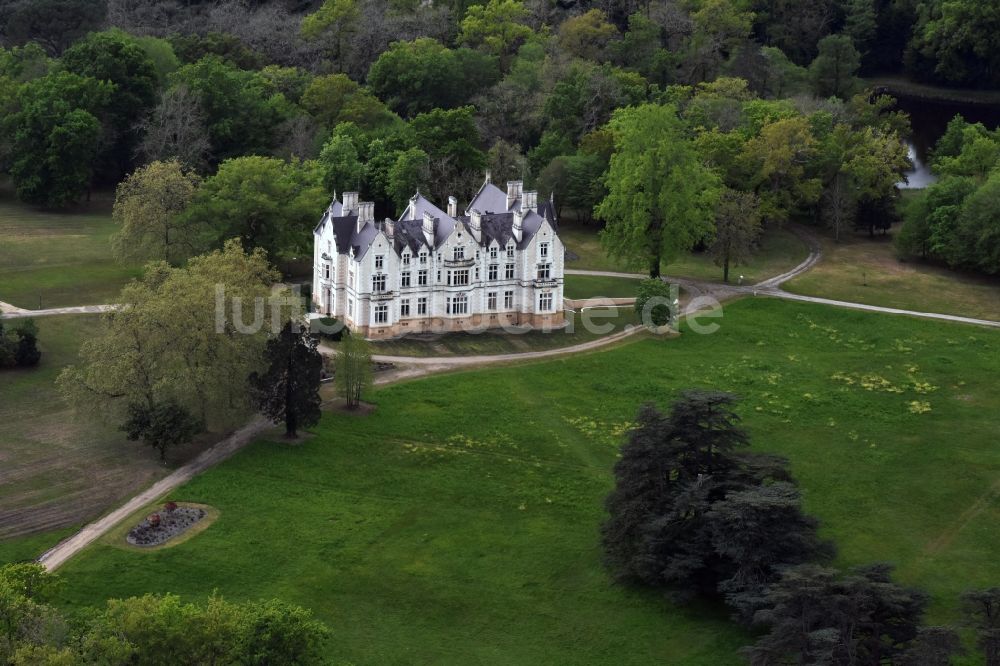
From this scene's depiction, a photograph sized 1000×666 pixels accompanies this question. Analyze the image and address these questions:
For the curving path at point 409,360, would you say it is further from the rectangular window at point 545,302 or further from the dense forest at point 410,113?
the dense forest at point 410,113

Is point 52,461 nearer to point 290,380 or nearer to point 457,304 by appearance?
point 290,380

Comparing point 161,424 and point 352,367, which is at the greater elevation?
point 352,367

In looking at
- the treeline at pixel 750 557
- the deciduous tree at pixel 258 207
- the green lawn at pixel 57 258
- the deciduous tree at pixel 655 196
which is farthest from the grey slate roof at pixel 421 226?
the treeline at pixel 750 557

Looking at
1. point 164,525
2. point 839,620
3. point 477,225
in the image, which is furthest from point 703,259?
point 839,620

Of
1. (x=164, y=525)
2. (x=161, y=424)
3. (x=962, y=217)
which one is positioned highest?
(x=962, y=217)

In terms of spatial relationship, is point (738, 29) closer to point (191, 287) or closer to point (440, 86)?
point (440, 86)

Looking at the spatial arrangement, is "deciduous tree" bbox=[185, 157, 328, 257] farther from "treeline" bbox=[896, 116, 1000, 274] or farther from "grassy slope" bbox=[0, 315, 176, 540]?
"treeline" bbox=[896, 116, 1000, 274]
